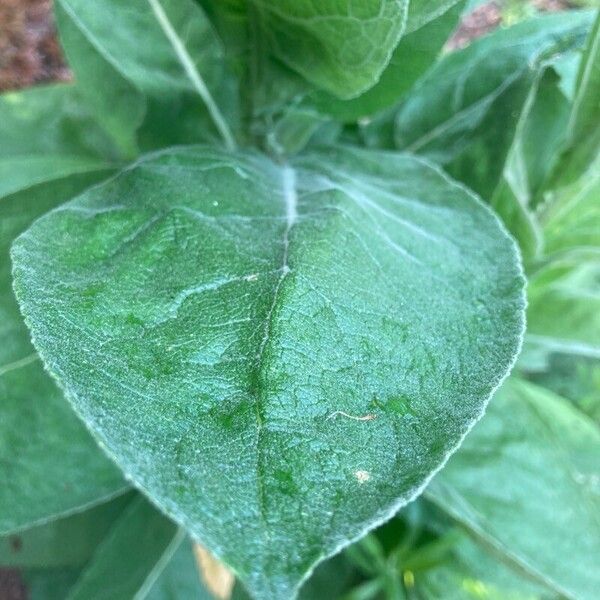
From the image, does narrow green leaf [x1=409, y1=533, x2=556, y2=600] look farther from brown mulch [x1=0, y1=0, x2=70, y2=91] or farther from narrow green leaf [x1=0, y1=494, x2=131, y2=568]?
brown mulch [x1=0, y1=0, x2=70, y2=91]

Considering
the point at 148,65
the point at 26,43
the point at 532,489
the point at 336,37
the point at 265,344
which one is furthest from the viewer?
the point at 26,43

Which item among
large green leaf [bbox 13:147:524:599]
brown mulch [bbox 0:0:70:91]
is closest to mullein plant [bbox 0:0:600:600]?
large green leaf [bbox 13:147:524:599]

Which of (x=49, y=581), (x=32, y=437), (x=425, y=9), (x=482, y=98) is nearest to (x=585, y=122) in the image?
(x=482, y=98)

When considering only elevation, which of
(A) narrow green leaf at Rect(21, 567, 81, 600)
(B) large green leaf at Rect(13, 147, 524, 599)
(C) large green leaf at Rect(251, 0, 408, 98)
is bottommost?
(A) narrow green leaf at Rect(21, 567, 81, 600)

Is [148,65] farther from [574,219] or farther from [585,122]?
[574,219]

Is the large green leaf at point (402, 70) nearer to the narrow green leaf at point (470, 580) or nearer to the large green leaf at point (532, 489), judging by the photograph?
the large green leaf at point (532, 489)
